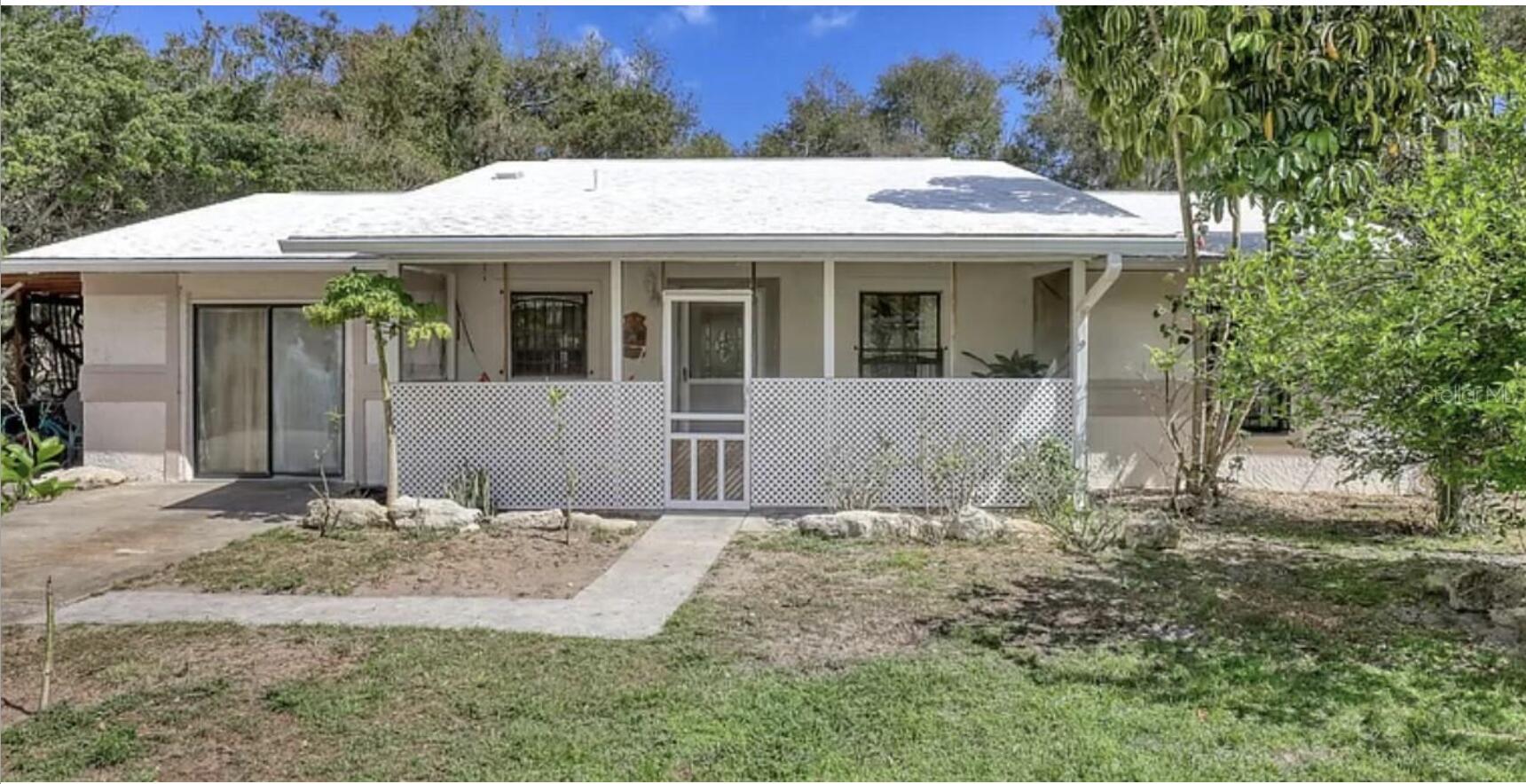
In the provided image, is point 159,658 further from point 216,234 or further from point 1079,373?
point 216,234

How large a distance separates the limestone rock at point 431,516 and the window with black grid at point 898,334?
200 inches

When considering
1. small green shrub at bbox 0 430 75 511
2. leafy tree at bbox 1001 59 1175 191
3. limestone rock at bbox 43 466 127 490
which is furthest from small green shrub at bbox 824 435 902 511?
leafy tree at bbox 1001 59 1175 191

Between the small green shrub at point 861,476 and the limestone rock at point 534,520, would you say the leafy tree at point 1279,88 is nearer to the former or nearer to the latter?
the small green shrub at point 861,476

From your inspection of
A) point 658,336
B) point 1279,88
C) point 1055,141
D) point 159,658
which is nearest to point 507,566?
point 159,658

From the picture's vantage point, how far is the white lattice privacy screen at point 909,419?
888cm

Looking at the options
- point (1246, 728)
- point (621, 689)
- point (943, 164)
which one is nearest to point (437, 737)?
point (621, 689)

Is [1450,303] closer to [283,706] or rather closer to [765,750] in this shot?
[765,750]

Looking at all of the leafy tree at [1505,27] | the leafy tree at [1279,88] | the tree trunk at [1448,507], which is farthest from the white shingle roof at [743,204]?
the leafy tree at [1505,27]

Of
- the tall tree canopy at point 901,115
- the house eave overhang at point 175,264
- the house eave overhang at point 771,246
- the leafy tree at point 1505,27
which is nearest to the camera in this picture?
the house eave overhang at point 771,246

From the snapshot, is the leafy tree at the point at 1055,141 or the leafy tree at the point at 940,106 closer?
the leafy tree at the point at 1055,141

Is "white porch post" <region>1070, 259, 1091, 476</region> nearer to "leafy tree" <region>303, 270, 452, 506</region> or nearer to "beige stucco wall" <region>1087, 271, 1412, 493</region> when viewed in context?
"beige stucco wall" <region>1087, 271, 1412, 493</region>

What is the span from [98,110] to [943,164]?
49.7ft

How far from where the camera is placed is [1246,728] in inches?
155

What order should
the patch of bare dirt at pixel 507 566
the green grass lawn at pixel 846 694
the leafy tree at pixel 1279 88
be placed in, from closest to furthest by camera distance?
the green grass lawn at pixel 846 694 < the patch of bare dirt at pixel 507 566 < the leafy tree at pixel 1279 88
